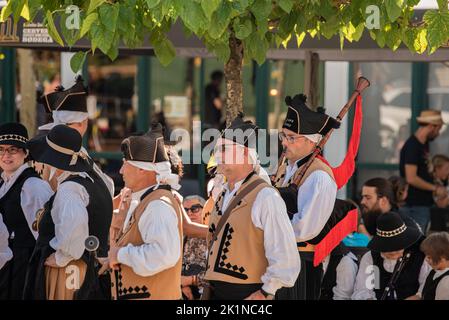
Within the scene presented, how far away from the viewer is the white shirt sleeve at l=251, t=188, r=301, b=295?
5.18 m

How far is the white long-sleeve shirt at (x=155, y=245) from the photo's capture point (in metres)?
5.30

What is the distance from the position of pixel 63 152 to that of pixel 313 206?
153 centimetres

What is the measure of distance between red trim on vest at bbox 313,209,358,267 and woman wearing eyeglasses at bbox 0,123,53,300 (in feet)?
5.70

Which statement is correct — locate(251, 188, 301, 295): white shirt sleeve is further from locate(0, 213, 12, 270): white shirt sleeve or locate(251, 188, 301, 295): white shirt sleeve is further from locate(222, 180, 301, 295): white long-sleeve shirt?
locate(0, 213, 12, 270): white shirt sleeve

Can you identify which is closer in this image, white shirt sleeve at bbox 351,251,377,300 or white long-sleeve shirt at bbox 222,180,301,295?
white long-sleeve shirt at bbox 222,180,301,295

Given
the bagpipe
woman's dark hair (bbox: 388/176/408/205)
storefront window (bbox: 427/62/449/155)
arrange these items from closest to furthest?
the bagpipe, woman's dark hair (bbox: 388/176/408/205), storefront window (bbox: 427/62/449/155)

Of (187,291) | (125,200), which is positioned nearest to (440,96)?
(187,291)

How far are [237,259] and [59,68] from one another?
6466 mm

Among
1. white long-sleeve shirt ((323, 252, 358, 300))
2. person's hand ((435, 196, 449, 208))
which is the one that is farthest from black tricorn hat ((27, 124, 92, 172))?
person's hand ((435, 196, 449, 208))

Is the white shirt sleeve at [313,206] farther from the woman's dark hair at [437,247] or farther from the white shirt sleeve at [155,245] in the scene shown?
the white shirt sleeve at [155,245]

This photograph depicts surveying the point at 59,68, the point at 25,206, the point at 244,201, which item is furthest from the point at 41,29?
the point at 59,68

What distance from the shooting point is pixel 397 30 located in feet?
18.7

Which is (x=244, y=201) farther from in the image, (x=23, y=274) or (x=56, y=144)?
(x=23, y=274)

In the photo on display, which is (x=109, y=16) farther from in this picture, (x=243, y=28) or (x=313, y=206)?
(x=313, y=206)
